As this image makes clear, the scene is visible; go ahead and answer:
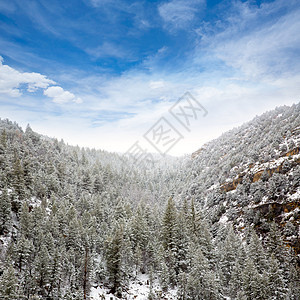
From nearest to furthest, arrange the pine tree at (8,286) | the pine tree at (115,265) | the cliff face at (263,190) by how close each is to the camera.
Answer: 1. the pine tree at (8,286)
2. the pine tree at (115,265)
3. the cliff face at (263,190)

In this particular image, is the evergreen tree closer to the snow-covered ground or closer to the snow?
the snow-covered ground

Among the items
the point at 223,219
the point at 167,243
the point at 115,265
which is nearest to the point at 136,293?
the point at 115,265

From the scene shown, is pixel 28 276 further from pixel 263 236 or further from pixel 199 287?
pixel 263 236

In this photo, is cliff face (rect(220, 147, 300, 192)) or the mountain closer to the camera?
the mountain

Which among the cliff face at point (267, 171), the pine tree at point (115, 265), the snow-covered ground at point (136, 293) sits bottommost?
the snow-covered ground at point (136, 293)

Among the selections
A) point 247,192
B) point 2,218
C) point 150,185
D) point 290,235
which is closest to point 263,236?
point 290,235

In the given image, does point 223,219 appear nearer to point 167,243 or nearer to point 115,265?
point 167,243

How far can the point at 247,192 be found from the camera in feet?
197

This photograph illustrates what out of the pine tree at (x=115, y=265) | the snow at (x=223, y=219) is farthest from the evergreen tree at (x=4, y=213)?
the snow at (x=223, y=219)

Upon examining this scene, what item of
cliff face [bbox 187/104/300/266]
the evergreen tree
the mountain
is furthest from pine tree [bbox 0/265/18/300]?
cliff face [bbox 187/104/300/266]

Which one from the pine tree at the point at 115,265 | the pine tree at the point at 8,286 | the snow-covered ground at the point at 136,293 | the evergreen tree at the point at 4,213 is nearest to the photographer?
the pine tree at the point at 8,286

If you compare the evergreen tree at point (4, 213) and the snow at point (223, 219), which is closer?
the evergreen tree at point (4, 213)

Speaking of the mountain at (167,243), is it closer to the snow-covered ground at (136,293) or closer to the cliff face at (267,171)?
the snow-covered ground at (136,293)

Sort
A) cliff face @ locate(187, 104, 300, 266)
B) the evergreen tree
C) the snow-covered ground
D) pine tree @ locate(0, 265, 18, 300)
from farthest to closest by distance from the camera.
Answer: cliff face @ locate(187, 104, 300, 266) → the evergreen tree → the snow-covered ground → pine tree @ locate(0, 265, 18, 300)
